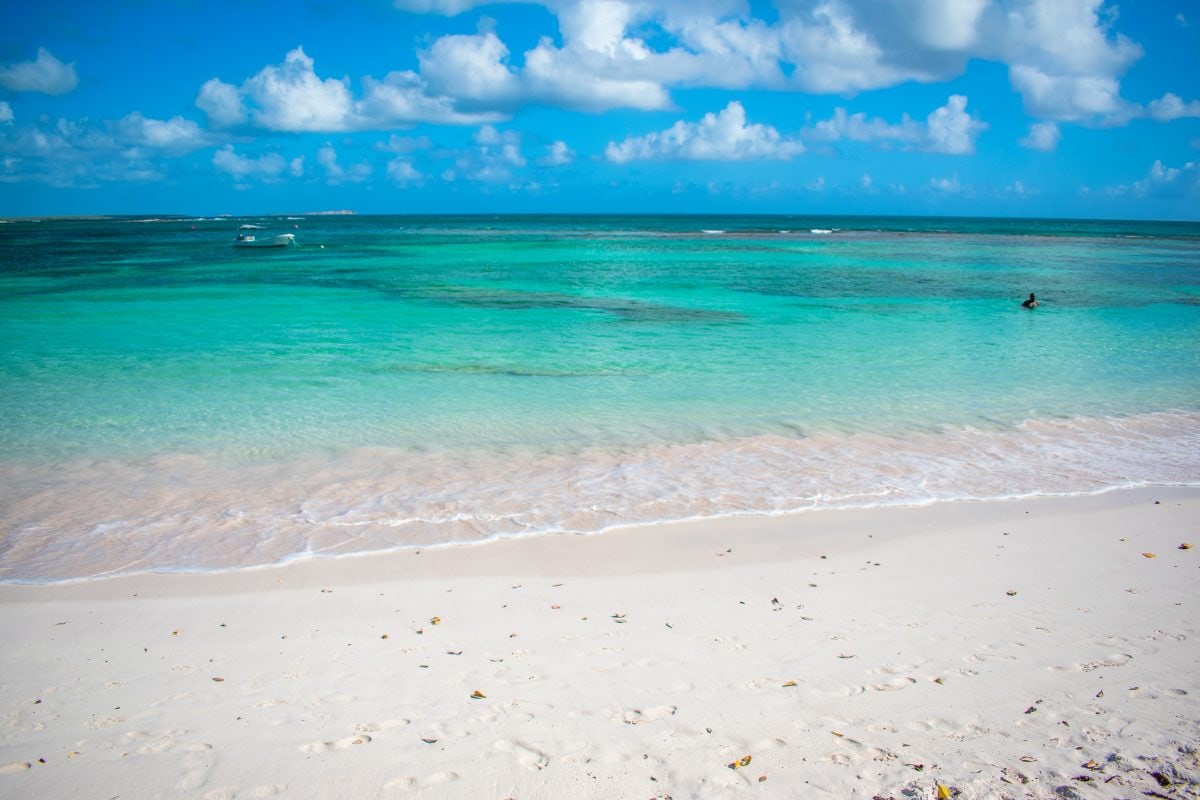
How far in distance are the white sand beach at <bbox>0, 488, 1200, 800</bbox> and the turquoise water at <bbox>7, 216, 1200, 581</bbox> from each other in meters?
0.95

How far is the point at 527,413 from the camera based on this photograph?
438 inches

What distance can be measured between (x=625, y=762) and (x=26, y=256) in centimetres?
5652

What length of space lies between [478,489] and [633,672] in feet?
12.8

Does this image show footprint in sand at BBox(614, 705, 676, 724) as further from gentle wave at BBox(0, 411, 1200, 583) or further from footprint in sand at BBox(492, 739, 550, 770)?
gentle wave at BBox(0, 411, 1200, 583)

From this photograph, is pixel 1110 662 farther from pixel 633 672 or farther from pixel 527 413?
pixel 527 413

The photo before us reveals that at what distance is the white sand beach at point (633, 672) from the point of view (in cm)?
361

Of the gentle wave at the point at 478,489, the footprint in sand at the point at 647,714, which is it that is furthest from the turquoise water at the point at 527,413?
the footprint in sand at the point at 647,714

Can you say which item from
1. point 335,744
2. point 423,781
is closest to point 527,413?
point 335,744

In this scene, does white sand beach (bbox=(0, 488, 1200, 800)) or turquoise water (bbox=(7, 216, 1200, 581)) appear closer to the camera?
white sand beach (bbox=(0, 488, 1200, 800))

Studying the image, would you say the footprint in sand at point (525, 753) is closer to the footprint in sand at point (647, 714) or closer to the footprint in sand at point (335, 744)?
the footprint in sand at point (647, 714)

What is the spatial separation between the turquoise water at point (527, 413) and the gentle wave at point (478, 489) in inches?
1.5

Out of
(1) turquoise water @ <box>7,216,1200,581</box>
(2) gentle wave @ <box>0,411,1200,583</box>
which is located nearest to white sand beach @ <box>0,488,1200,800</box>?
(2) gentle wave @ <box>0,411,1200,583</box>

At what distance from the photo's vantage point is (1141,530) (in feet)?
22.8

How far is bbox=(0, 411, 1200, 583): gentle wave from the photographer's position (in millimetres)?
6727
